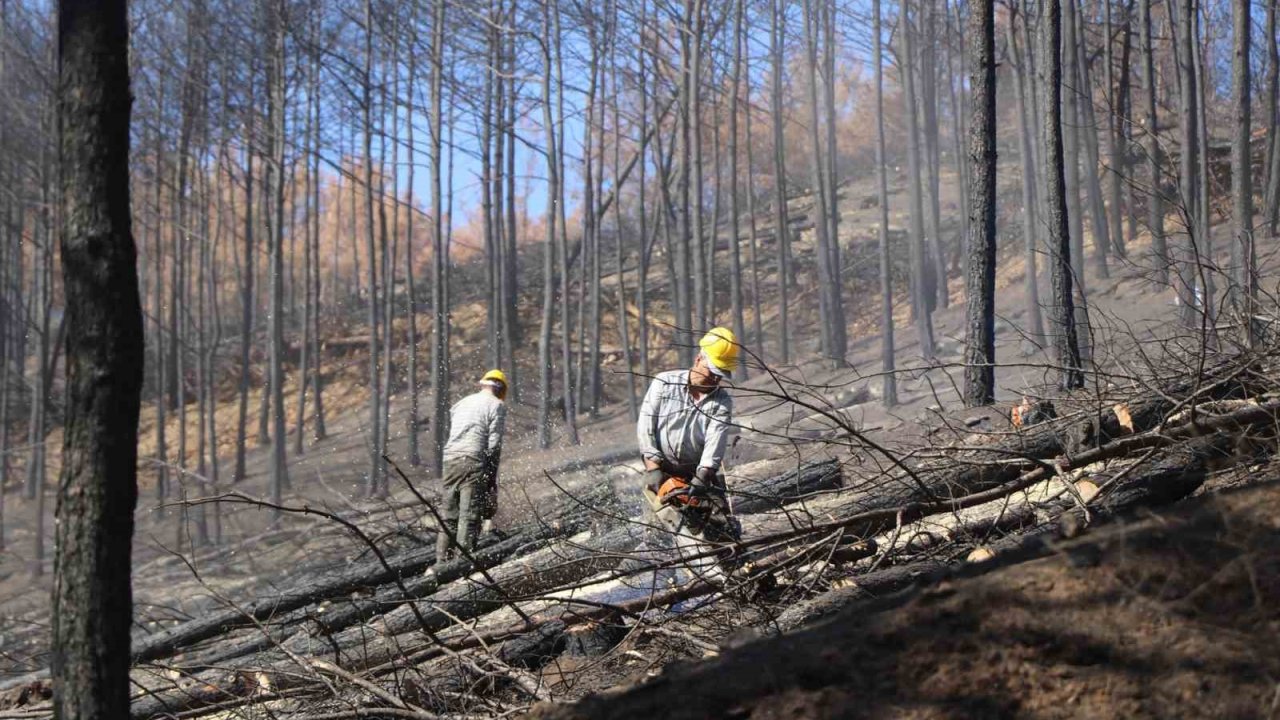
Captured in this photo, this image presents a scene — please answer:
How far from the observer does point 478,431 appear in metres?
9.13

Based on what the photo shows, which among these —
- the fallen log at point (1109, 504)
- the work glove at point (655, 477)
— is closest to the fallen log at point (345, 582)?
the work glove at point (655, 477)

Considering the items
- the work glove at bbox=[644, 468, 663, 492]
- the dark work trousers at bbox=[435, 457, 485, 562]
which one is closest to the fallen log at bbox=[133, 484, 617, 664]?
the dark work trousers at bbox=[435, 457, 485, 562]

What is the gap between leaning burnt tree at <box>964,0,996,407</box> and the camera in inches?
395

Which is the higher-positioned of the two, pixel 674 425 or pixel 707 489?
pixel 674 425

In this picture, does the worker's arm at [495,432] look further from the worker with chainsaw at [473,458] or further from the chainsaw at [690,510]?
the chainsaw at [690,510]

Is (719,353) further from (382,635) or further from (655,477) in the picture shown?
(382,635)

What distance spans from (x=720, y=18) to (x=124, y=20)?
64.6ft

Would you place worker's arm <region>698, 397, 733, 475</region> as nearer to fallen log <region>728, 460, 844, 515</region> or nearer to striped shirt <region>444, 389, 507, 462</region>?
fallen log <region>728, 460, 844, 515</region>

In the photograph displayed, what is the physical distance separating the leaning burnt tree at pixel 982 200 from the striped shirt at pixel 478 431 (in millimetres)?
3937

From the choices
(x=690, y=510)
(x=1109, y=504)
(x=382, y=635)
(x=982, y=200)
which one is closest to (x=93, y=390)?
(x=382, y=635)

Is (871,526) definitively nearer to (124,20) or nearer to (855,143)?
(124,20)

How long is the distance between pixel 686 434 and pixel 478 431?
3.00m

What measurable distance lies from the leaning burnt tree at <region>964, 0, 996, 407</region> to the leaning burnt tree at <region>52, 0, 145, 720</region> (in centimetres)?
773

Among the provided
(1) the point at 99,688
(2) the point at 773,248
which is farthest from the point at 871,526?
(2) the point at 773,248
